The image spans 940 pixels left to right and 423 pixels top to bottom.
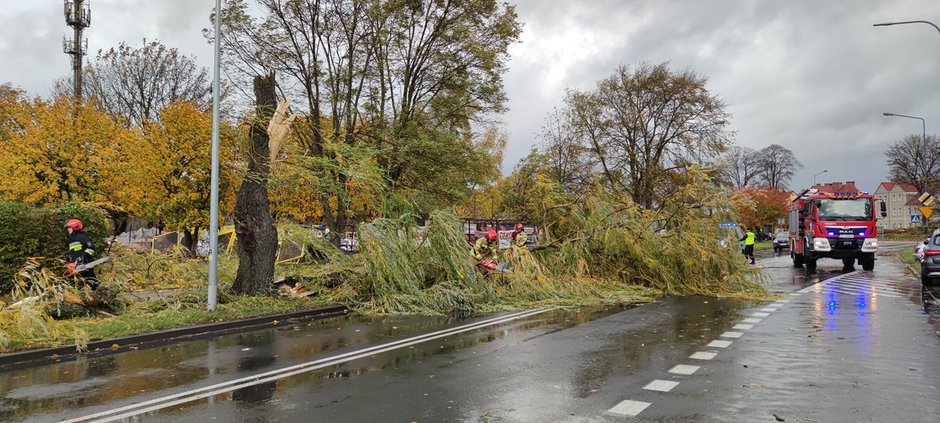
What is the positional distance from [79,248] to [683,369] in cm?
1063

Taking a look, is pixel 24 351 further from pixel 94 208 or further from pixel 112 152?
pixel 112 152

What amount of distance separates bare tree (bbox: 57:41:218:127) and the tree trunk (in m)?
27.9

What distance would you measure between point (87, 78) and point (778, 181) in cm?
8726

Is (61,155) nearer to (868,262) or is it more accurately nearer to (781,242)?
(868,262)

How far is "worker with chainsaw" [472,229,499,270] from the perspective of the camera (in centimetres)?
1430

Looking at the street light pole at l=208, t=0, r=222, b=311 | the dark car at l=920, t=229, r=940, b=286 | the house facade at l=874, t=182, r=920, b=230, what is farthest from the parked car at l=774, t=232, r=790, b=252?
the house facade at l=874, t=182, r=920, b=230

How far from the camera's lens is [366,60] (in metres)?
23.4

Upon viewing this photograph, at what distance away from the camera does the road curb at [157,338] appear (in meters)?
8.15

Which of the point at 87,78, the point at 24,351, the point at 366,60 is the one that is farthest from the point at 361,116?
the point at 87,78

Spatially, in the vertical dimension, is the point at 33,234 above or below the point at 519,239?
above

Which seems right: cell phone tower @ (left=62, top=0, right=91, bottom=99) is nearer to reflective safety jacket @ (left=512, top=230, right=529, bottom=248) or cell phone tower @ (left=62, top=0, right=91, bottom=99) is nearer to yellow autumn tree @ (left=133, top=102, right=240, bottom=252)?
yellow autumn tree @ (left=133, top=102, right=240, bottom=252)

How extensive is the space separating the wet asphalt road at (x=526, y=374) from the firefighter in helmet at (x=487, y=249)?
10.4ft

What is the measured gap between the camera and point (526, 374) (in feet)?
22.5

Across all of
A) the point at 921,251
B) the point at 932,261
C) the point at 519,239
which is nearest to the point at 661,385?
the point at 519,239
